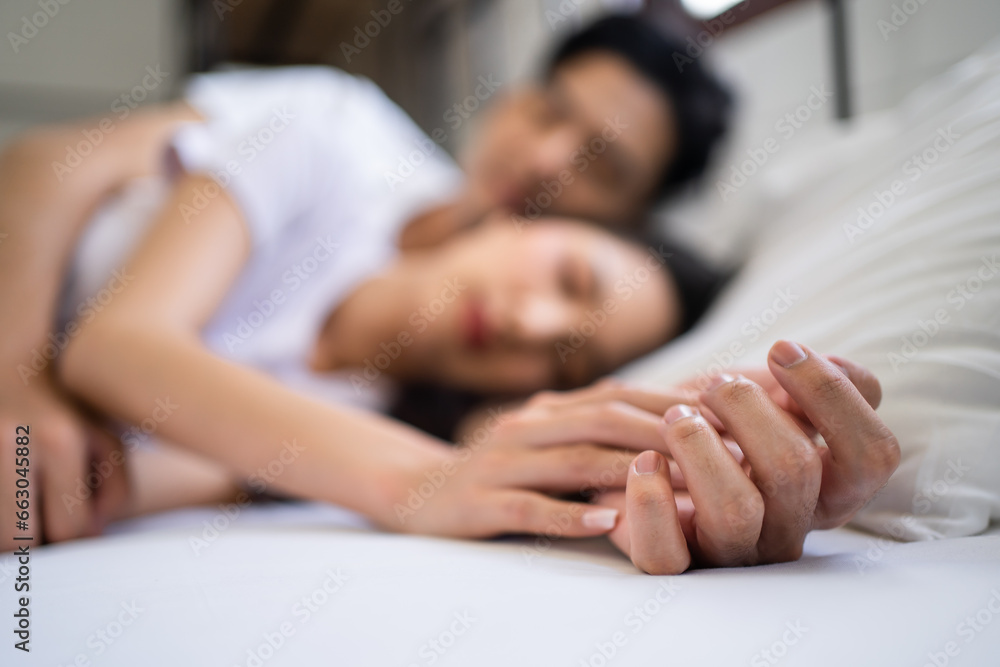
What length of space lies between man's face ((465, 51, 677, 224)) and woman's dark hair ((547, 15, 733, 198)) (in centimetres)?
3

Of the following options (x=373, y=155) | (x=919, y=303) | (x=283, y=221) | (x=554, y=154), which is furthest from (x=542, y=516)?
(x=373, y=155)

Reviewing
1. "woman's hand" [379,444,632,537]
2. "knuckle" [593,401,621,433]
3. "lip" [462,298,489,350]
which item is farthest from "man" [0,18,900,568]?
"knuckle" [593,401,621,433]

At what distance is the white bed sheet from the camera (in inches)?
10.2

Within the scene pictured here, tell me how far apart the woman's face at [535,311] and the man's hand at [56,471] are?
17.9 inches

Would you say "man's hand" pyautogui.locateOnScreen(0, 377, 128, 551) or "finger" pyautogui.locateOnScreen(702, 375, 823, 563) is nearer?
"finger" pyautogui.locateOnScreen(702, 375, 823, 563)

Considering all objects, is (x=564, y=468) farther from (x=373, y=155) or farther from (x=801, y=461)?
(x=373, y=155)

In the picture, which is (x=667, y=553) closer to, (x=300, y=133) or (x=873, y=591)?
(x=873, y=591)

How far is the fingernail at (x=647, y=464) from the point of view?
1.05 feet

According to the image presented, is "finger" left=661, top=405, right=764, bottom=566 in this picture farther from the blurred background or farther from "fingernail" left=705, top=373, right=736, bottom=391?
the blurred background

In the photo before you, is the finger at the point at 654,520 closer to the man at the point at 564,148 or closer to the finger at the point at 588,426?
the finger at the point at 588,426

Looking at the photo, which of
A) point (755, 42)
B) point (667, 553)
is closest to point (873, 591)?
point (667, 553)

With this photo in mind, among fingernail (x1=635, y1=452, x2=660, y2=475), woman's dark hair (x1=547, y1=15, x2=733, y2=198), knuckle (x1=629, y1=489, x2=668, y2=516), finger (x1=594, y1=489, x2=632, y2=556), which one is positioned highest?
woman's dark hair (x1=547, y1=15, x2=733, y2=198)

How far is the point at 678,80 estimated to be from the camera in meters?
1.33

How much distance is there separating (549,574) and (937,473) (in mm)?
239
